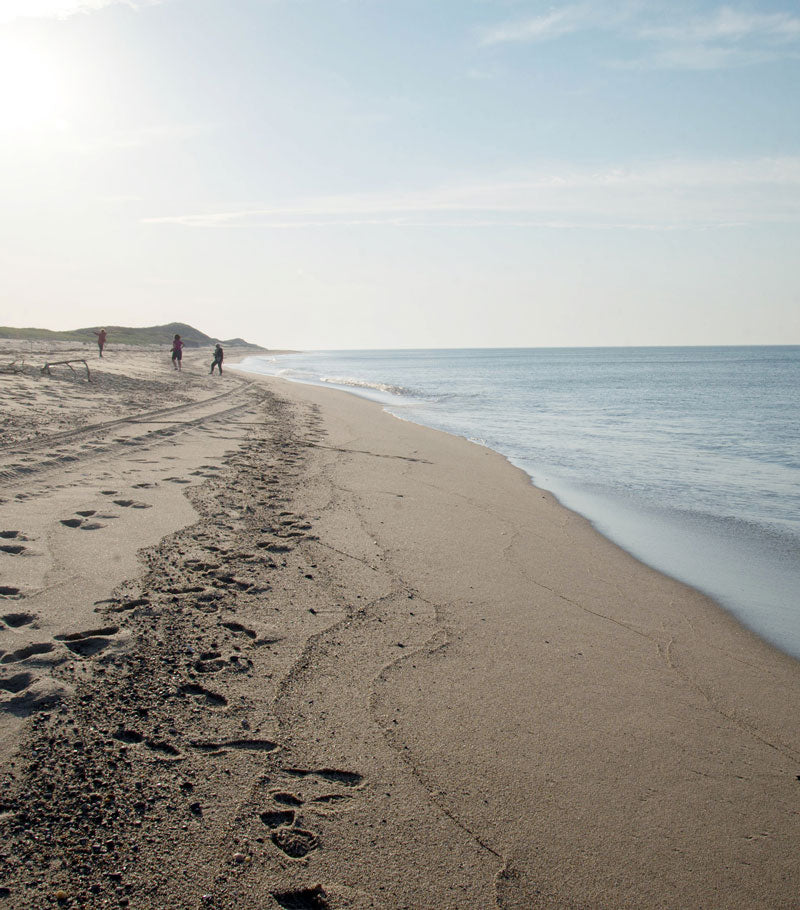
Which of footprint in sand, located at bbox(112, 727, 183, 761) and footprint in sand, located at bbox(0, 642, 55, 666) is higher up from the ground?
footprint in sand, located at bbox(0, 642, 55, 666)

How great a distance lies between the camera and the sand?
2299 mm

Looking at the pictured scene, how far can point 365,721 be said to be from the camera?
10.5ft

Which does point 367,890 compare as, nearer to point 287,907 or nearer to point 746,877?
point 287,907

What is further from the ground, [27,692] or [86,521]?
[86,521]

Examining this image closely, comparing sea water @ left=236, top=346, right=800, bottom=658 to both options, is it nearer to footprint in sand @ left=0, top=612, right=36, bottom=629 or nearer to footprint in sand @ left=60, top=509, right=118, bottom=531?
footprint in sand @ left=0, top=612, right=36, bottom=629

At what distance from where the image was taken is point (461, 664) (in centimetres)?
390

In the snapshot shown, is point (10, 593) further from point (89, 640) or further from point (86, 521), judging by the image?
point (86, 521)

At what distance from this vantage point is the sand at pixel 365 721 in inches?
90.5

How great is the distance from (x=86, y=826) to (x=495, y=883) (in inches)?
58.9

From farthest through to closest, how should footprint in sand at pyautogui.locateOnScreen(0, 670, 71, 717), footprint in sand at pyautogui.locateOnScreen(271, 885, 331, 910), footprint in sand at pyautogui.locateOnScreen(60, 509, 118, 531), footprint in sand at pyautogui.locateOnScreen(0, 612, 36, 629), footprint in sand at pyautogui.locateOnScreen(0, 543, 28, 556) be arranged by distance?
footprint in sand at pyautogui.locateOnScreen(60, 509, 118, 531) < footprint in sand at pyautogui.locateOnScreen(0, 543, 28, 556) < footprint in sand at pyautogui.locateOnScreen(0, 612, 36, 629) < footprint in sand at pyautogui.locateOnScreen(0, 670, 71, 717) < footprint in sand at pyautogui.locateOnScreen(271, 885, 331, 910)

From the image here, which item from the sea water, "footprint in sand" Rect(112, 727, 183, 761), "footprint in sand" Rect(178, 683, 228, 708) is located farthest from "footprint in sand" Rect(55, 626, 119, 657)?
the sea water

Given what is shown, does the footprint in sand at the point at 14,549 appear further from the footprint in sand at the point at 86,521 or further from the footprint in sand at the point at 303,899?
the footprint in sand at the point at 303,899

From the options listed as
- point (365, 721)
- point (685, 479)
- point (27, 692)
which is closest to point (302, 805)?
point (365, 721)

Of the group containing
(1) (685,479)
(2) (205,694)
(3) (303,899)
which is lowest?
(3) (303,899)
